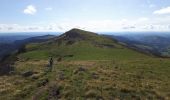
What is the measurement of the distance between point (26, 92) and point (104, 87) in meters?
8.63

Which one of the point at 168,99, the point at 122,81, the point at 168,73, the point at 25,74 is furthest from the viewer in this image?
the point at 25,74

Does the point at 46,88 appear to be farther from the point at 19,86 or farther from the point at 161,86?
the point at 161,86

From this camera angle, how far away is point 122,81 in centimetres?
2884

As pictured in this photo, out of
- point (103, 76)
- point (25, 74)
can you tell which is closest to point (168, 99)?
point (103, 76)

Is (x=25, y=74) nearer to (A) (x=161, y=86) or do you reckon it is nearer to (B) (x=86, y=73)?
(B) (x=86, y=73)

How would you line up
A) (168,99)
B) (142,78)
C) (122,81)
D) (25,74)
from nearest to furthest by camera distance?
(168,99)
(122,81)
(142,78)
(25,74)

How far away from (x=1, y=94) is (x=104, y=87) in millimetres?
11640

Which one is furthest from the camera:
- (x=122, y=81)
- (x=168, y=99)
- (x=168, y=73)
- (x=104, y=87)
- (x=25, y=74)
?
(x=25, y=74)

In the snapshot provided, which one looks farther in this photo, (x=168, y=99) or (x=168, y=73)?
(x=168, y=73)

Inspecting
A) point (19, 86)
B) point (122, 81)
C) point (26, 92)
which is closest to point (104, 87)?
point (122, 81)

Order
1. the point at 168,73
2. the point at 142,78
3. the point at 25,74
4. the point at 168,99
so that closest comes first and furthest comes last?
the point at 168,99
the point at 142,78
the point at 168,73
the point at 25,74

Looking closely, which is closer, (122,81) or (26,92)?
(26,92)

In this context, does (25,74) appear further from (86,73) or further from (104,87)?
(104,87)

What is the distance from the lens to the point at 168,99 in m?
21.9
